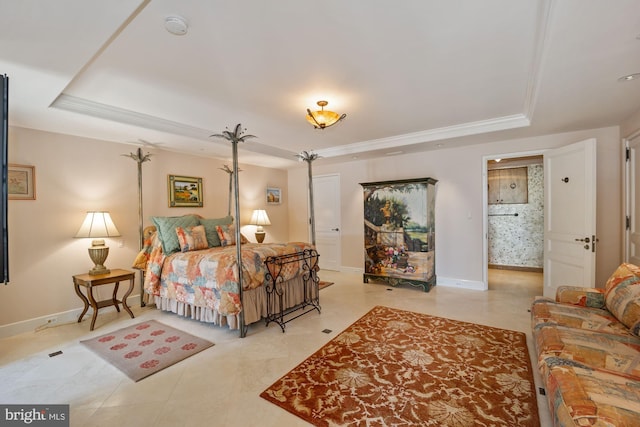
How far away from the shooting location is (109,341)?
2.99 metres

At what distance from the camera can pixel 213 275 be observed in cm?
322

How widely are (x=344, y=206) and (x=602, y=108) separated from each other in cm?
410

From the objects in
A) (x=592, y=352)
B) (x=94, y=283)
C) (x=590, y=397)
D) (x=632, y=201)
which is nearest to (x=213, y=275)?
(x=94, y=283)

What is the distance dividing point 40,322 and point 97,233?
46.9 inches

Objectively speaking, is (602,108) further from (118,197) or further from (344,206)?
(118,197)

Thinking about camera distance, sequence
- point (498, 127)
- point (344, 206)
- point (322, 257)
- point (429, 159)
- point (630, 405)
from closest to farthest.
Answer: point (630, 405)
point (498, 127)
point (429, 159)
point (344, 206)
point (322, 257)

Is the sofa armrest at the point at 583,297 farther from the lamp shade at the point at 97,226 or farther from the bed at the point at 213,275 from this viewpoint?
the lamp shade at the point at 97,226

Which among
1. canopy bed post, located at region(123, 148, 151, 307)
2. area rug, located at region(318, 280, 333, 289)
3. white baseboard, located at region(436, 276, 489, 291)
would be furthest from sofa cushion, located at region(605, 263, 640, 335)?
canopy bed post, located at region(123, 148, 151, 307)

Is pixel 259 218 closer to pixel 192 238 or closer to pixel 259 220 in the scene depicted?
pixel 259 220

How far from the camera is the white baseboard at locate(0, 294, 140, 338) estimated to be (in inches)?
125

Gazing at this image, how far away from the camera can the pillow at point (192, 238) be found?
12.6 ft

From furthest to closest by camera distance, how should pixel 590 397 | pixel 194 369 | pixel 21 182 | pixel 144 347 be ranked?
pixel 21 182 → pixel 144 347 → pixel 194 369 → pixel 590 397

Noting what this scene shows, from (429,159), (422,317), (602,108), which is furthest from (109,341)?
(602,108)

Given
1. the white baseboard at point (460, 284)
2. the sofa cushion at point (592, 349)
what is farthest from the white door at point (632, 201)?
the sofa cushion at point (592, 349)
